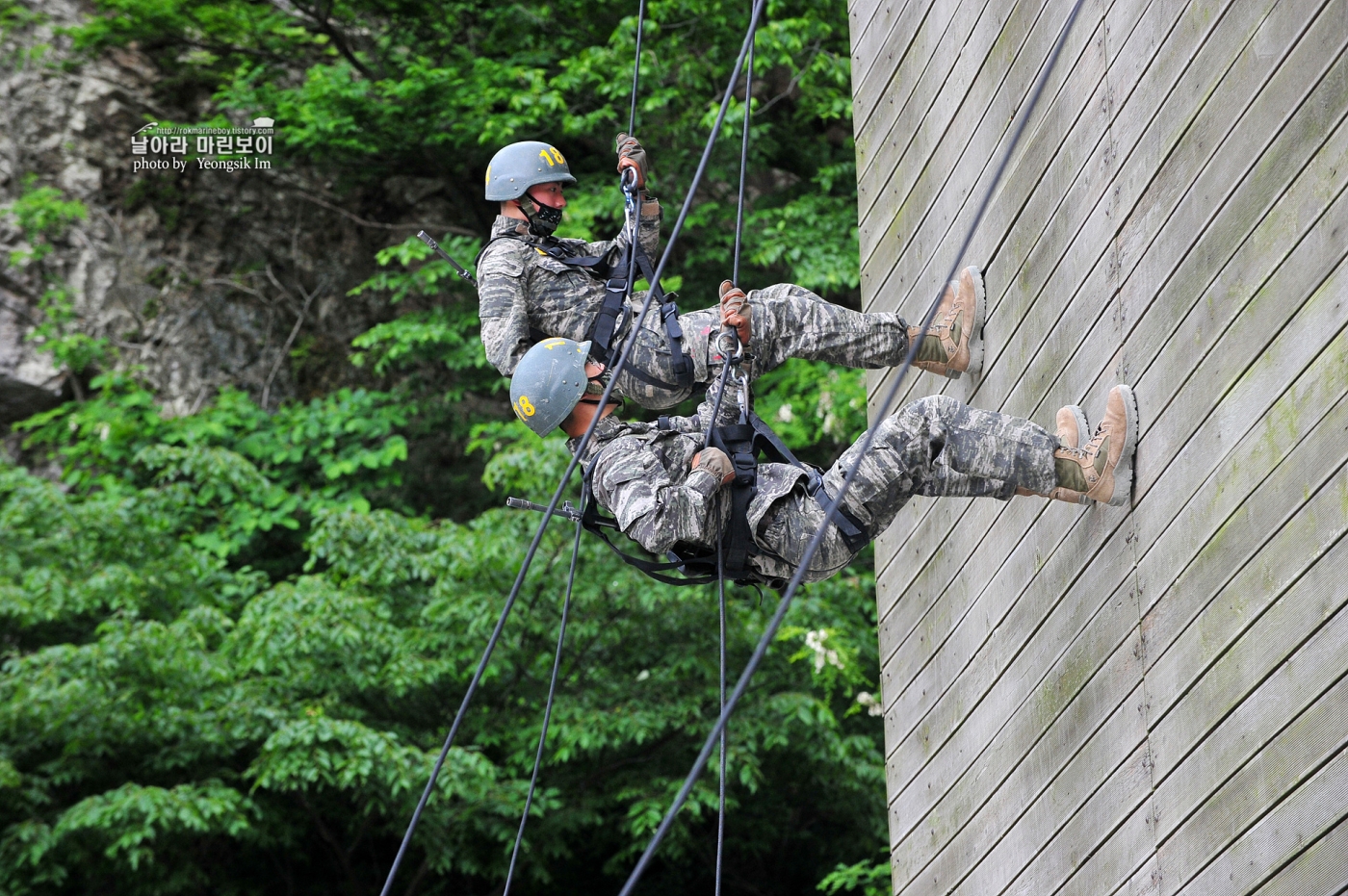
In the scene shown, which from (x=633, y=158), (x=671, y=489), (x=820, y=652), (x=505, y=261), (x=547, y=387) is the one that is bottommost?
(x=820, y=652)

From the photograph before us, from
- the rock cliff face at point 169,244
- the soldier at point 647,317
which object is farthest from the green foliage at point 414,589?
the soldier at point 647,317

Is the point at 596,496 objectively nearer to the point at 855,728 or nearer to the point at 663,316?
the point at 663,316

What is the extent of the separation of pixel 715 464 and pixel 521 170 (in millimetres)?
1599

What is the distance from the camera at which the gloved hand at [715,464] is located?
12.7 feet

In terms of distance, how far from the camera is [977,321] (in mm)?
4609

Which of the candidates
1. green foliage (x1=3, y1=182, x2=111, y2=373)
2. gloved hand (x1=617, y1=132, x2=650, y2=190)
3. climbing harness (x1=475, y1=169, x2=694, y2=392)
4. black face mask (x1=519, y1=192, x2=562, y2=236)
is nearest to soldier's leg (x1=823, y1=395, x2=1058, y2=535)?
climbing harness (x1=475, y1=169, x2=694, y2=392)

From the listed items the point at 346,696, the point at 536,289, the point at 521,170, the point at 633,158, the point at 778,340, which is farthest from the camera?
the point at 346,696

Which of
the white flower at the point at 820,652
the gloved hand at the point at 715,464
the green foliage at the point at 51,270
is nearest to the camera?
the gloved hand at the point at 715,464

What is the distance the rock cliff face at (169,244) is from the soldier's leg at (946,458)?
10337mm

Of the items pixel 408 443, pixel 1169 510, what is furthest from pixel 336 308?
pixel 1169 510

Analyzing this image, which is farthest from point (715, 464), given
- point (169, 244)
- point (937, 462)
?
point (169, 244)

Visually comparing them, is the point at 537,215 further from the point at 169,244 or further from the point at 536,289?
the point at 169,244

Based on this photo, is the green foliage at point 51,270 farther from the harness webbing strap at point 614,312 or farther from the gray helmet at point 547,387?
the gray helmet at point 547,387

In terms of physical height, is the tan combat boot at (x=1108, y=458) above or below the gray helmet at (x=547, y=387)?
below
